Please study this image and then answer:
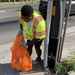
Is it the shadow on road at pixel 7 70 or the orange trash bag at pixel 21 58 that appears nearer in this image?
the orange trash bag at pixel 21 58

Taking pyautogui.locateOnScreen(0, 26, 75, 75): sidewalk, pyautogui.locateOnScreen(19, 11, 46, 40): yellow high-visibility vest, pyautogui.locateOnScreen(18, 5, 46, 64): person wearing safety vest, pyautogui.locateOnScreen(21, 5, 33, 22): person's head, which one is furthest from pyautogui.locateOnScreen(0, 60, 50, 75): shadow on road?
pyautogui.locateOnScreen(21, 5, 33, 22): person's head

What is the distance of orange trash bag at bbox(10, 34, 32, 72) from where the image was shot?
496 centimetres

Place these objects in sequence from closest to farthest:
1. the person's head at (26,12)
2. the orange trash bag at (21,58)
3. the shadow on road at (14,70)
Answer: the person's head at (26,12)
the orange trash bag at (21,58)
the shadow on road at (14,70)

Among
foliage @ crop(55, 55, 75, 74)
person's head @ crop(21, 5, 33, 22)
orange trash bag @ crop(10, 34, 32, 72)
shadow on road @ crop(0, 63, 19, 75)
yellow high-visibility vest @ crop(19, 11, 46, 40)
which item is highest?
person's head @ crop(21, 5, 33, 22)

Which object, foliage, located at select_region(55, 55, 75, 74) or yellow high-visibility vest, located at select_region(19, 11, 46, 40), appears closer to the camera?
yellow high-visibility vest, located at select_region(19, 11, 46, 40)

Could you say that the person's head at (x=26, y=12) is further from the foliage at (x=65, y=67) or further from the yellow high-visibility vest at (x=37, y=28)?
the foliage at (x=65, y=67)

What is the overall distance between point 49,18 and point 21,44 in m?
0.85

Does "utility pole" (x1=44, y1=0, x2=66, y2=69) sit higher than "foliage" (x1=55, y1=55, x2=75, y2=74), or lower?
higher

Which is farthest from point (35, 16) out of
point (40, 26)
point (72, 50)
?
point (72, 50)

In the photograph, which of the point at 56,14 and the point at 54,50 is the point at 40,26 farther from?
the point at 54,50

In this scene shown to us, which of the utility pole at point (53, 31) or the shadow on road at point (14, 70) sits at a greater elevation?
the utility pole at point (53, 31)

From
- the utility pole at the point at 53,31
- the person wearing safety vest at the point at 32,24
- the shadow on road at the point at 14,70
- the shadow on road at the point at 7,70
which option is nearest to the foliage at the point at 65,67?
the utility pole at the point at 53,31

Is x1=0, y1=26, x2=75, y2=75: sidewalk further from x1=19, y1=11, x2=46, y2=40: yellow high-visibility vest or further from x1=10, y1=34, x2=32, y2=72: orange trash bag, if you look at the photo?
x1=19, y1=11, x2=46, y2=40: yellow high-visibility vest

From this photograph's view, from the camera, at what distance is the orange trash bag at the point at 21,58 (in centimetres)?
496
